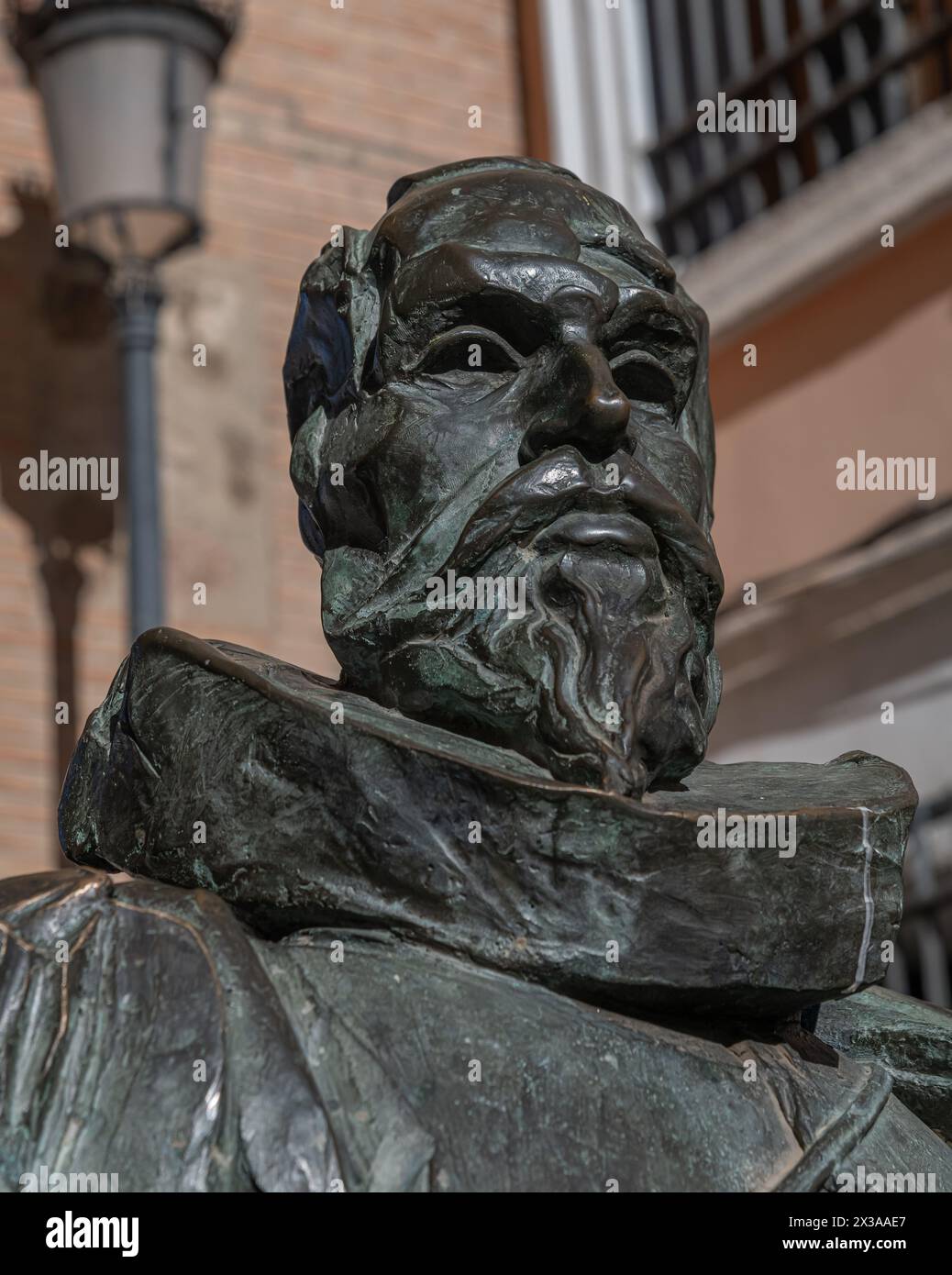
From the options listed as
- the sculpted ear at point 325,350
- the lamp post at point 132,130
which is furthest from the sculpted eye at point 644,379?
the lamp post at point 132,130

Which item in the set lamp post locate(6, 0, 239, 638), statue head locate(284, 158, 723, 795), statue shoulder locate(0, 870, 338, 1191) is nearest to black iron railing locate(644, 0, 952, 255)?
lamp post locate(6, 0, 239, 638)

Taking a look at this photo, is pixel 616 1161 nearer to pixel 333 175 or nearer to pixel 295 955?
pixel 295 955

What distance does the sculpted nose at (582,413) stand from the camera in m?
2.29

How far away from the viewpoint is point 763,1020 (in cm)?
230

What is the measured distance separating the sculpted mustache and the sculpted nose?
0.7 inches

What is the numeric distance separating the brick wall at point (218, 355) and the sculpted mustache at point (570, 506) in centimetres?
486

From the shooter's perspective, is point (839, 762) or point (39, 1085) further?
point (839, 762)

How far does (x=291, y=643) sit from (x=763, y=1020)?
5377 mm

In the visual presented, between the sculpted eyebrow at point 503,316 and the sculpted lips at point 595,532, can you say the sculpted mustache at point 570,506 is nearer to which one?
the sculpted lips at point 595,532

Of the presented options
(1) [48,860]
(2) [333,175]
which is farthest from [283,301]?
(1) [48,860]

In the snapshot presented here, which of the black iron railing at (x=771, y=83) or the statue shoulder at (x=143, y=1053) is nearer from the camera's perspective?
the statue shoulder at (x=143, y=1053)

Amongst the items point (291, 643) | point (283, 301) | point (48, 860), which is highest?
point (283, 301)

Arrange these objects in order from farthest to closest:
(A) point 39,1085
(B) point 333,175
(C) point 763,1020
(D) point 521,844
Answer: (B) point 333,175 < (C) point 763,1020 < (D) point 521,844 < (A) point 39,1085

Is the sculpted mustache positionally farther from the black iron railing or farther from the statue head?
the black iron railing
